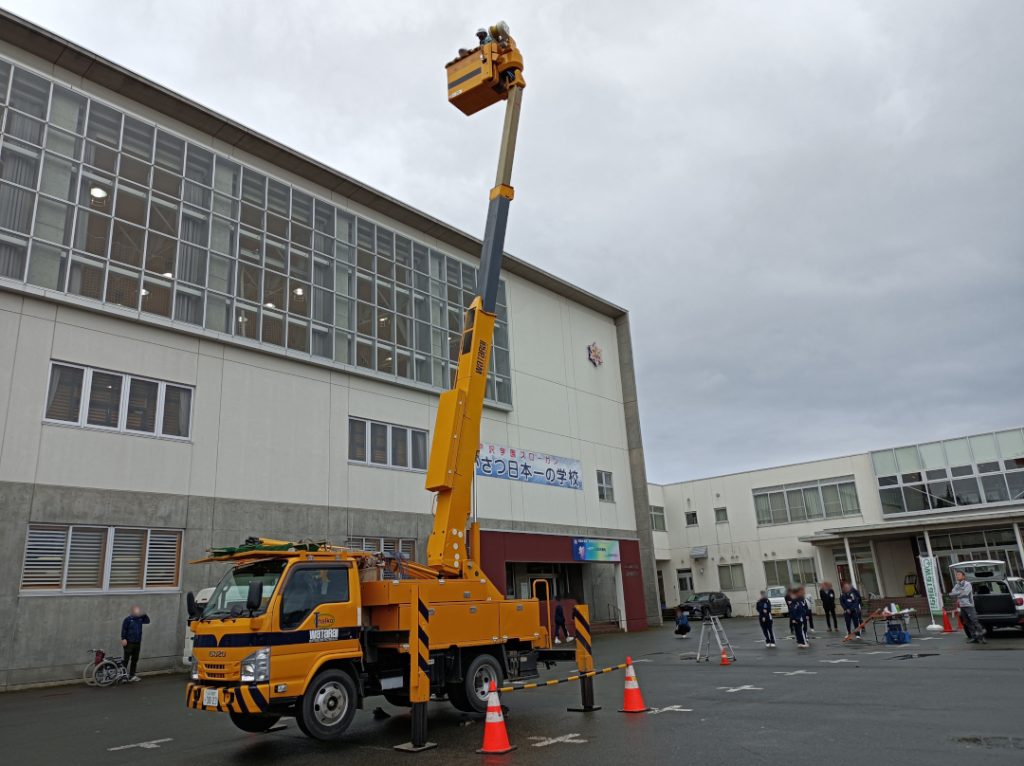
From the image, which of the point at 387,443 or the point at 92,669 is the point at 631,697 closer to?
the point at 92,669

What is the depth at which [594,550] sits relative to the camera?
33500 millimetres

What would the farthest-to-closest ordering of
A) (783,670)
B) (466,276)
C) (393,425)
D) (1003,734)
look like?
(466,276) → (393,425) → (783,670) → (1003,734)

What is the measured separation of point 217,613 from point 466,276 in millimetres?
24112

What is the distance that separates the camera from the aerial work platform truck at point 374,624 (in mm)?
8523

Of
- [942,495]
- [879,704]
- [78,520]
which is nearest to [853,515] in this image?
[942,495]

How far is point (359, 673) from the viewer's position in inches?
372

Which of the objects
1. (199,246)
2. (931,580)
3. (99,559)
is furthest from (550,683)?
(931,580)

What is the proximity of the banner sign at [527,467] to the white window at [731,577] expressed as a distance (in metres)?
18.6

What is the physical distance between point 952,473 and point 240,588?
4202 cm

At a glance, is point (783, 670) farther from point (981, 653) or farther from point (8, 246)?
point (8, 246)

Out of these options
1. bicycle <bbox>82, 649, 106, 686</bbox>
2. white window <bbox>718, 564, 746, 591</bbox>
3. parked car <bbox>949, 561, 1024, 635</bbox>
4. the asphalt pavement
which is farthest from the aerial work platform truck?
white window <bbox>718, 564, 746, 591</bbox>

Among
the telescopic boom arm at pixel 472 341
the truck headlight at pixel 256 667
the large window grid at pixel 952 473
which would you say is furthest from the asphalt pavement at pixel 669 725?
the large window grid at pixel 952 473

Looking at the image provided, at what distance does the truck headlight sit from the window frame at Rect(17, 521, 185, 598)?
39.4 ft

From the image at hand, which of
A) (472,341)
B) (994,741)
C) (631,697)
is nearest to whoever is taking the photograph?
(994,741)
